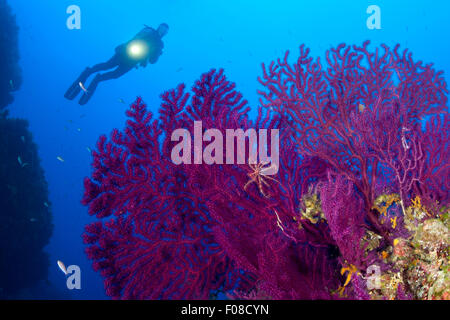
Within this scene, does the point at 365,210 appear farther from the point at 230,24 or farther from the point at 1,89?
the point at 230,24

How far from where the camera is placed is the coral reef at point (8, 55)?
52.1 ft

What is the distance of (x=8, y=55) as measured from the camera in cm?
1633

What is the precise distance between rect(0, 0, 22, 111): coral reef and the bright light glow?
9446mm

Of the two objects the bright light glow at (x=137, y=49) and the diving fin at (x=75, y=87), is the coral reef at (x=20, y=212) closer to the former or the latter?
the diving fin at (x=75, y=87)

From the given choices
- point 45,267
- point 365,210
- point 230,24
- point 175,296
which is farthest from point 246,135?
point 230,24

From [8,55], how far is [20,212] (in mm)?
9483

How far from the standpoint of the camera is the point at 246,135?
3609 millimetres

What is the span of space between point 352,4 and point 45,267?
272 ft

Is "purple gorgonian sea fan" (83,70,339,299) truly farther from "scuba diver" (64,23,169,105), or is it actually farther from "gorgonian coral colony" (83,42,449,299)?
"scuba diver" (64,23,169,105)

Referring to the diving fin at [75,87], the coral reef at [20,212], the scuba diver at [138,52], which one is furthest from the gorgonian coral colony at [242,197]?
the coral reef at [20,212]

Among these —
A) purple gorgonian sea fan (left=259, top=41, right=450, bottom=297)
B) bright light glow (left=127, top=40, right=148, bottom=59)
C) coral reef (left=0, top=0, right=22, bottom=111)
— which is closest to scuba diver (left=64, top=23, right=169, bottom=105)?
bright light glow (left=127, top=40, right=148, bottom=59)

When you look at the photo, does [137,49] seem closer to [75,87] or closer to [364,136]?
[75,87]

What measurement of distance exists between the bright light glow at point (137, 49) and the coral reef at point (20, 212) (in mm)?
7093

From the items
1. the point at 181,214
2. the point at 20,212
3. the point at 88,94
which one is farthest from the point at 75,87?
the point at 181,214
